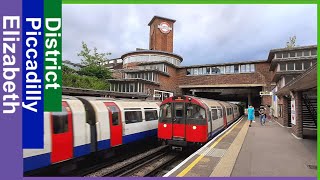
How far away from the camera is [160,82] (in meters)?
39.7

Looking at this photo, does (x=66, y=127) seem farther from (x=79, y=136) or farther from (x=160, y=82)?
(x=160, y=82)

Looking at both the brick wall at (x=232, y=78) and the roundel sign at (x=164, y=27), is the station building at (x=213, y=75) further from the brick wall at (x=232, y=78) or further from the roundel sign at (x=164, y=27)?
the roundel sign at (x=164, y=27)

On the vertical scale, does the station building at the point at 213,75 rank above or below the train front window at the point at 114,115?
above

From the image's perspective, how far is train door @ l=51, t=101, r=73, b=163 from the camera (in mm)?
8295

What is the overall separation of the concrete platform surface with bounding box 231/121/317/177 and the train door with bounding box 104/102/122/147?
5009mm

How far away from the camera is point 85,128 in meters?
9.77

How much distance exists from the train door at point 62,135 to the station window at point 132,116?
375cm

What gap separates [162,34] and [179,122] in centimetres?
5186

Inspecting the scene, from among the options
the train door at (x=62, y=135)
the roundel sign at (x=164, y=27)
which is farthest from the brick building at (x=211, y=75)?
the train door at (x=62, y=135)

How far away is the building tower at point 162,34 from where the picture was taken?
62.2 m

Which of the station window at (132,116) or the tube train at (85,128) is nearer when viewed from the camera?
the tube train at (85,128)

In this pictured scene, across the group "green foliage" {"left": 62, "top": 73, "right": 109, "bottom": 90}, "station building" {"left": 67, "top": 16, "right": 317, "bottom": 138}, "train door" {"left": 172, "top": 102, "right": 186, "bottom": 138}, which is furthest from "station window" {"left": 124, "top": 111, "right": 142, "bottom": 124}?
"green foliage" {"left": 62, "top": 73, "right": 109, "bottom": 90}

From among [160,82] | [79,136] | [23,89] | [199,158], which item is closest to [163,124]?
[199,158]

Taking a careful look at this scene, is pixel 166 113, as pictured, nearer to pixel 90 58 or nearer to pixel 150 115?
pixel 150 115
